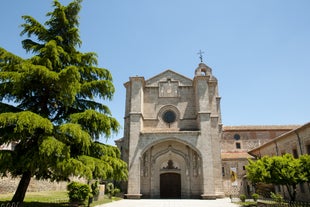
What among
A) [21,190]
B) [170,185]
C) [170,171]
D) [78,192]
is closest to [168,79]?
[170,171]

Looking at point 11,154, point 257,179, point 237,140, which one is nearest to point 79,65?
point 11,154

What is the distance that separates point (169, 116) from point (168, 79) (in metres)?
3.96

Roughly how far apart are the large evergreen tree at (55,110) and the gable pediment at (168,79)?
44.1 feet

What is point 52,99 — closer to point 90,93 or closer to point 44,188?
point 90,93

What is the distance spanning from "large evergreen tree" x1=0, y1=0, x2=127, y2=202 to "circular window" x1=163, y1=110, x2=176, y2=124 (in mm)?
12649

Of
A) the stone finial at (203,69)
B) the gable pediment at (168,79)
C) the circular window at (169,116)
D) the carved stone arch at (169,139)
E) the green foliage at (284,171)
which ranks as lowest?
the green foliage at (284,171)

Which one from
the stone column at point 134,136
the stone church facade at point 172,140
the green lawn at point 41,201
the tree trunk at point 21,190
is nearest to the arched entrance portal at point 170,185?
the stone church facade at point 172,140

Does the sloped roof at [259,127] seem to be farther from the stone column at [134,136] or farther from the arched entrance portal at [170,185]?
the stone column at [134,136]

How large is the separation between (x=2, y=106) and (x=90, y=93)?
3.35 meters

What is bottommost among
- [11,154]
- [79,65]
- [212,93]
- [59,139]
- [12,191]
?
[12,191]

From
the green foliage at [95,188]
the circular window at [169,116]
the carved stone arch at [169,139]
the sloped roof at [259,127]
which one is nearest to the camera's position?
the green foliage at [95,188]

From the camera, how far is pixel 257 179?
13.1 m

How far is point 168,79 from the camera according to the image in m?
23.8

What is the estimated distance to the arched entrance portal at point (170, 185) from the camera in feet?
68.3
